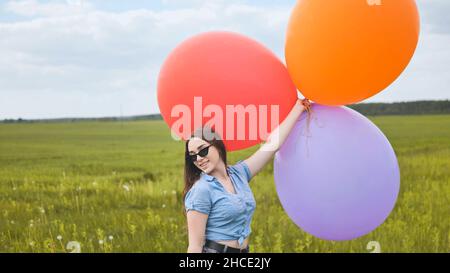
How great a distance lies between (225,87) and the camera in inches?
103

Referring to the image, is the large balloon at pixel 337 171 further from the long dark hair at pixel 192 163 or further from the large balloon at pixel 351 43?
the long dark hair at pixel 192 163

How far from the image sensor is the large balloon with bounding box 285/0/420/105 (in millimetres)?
2455

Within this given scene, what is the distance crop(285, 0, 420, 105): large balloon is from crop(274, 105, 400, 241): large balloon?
7.9 inches


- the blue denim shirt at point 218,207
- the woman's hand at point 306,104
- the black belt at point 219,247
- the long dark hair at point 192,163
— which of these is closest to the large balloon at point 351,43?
the woman's hand at point 306,104

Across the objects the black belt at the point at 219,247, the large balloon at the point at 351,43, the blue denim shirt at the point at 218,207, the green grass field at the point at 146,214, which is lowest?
the green grass field at the point at 146,214

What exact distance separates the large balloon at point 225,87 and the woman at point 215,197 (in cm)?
10

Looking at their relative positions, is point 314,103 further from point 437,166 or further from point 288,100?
point 437,166

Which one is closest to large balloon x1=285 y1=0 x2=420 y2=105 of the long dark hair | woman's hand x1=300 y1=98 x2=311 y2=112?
woman's hand x1=300 y1=98 x2=311 y2=112

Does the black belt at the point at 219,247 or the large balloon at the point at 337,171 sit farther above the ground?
the large balloon at the point at 337,171

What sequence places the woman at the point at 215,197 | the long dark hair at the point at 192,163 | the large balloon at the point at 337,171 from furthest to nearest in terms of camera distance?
the large balloon at the point at 337,171, the long dark hair at the point at 192,163, the woman at the point at 215,197

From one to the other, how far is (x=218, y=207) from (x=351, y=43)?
40.2 inches

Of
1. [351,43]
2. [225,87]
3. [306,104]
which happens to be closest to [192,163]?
[225,87]

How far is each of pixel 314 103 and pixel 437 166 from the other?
20.2 ft

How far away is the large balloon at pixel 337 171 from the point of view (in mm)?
2721
